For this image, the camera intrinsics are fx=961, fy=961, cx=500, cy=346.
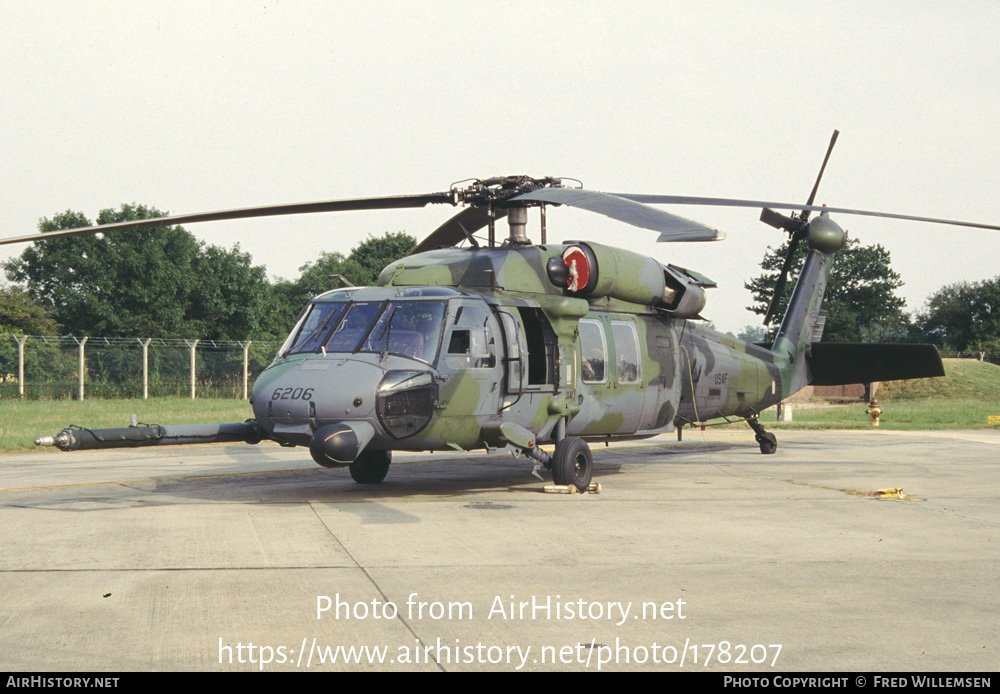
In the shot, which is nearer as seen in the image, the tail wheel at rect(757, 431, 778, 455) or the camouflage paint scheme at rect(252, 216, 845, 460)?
the camouflage paint scheme at rect(252, 216, 845, 460)

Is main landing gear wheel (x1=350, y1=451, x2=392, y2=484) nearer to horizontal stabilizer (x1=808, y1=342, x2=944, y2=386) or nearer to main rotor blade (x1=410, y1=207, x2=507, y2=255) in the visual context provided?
main rotor blade (x1=410, y1=207, x2=507, y2=255)

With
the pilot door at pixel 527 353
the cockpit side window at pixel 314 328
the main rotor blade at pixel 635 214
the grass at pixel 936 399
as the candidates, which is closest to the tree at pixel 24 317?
the grass at pixel 936 399

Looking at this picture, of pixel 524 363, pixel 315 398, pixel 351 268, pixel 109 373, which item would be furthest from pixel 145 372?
pixel 351 268

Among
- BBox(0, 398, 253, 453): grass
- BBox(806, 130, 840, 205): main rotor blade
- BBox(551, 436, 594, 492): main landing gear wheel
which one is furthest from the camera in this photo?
BBox(0, 398, 253, 453): grass

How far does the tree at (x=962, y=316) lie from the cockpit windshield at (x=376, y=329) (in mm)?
83953

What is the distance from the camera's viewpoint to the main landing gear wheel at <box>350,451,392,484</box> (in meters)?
13.0

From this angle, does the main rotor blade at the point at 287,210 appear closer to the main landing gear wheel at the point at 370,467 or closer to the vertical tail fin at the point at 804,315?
the main landing gear wheel at the point at 370,467

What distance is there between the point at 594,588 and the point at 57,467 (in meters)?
11.8

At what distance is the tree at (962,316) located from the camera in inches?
3418

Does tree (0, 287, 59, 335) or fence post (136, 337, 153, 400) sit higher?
tree (0, 287, 59, 335)

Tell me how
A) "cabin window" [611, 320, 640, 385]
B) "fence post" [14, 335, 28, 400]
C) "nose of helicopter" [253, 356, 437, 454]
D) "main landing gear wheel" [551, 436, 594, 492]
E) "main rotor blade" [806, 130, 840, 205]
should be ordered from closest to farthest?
1. "nose of helicopter" [253, 356, 437, 454]
2. "main landing gear wheel" [551, 436, 594, 492]
3. "cabin window" [611, 320, 640, 385]
4. "main rotor blade" [806, 130, 840, 205]
5. "fence post" [14, 335, 28, 400]

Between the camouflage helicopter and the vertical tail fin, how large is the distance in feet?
7.83

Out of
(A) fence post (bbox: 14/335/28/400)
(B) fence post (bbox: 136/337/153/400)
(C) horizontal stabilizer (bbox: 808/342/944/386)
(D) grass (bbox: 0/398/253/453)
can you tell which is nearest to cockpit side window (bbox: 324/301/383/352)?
(C) horizontal stabilizer (bbox: 808/342/944/386)
